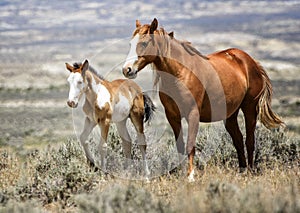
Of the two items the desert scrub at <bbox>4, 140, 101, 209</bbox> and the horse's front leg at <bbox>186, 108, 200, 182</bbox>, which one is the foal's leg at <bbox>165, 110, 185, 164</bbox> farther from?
the desert scrub at <bbox>4, 140, 101, 209</bbox>

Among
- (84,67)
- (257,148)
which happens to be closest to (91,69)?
(84,67)

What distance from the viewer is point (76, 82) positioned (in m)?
7.55

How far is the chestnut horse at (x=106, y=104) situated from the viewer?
7.68 m

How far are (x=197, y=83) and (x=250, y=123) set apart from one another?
1.46m

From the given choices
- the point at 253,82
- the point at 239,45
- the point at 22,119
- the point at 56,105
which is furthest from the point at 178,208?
the point at 239,45

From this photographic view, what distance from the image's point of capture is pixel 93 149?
8883 millimetres

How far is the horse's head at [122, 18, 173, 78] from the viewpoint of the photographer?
7.03 m

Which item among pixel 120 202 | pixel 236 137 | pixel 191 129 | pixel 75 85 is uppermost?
pixel 75 85

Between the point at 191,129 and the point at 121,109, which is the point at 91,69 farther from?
the point at 191,129

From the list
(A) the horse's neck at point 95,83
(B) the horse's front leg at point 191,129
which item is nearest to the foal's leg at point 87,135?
(A) the horse's neck at point 95,83

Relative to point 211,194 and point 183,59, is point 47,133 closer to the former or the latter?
point 183,59

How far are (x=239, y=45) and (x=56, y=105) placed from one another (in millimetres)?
70394

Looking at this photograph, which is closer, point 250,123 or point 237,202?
point 237,202

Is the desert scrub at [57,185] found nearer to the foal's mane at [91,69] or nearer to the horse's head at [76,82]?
the horse's head at [76,82]
